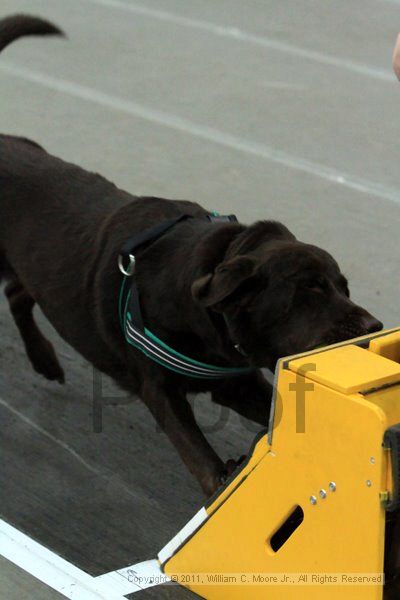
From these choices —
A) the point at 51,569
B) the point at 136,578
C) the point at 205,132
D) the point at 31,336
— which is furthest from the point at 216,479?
the point at 205,132

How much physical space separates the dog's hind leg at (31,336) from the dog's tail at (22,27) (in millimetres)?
1087

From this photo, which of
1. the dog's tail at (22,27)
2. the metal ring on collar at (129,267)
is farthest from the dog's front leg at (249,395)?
the dog's tail at (22,27)

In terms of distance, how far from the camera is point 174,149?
737 cm

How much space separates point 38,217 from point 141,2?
6.95m

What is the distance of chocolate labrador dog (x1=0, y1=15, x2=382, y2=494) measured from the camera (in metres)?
3.23

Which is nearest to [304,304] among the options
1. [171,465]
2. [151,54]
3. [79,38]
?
[171,465]

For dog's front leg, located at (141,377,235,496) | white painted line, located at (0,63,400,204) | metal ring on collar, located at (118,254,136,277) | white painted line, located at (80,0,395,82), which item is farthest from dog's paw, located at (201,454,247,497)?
white painted line, located at (80,0,395,82)

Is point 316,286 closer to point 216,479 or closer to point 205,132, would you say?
point 216,479

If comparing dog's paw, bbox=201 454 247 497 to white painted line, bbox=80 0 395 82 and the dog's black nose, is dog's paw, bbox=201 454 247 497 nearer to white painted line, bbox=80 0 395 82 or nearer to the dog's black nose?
the dog's black nose

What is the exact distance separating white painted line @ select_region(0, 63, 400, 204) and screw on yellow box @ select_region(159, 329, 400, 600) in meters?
3.90

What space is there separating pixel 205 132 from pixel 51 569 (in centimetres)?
471

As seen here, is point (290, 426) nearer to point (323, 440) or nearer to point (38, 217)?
point (323, 440)

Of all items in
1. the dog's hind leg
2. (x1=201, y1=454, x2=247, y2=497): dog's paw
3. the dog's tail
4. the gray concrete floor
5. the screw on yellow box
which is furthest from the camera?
the dog's hind leg

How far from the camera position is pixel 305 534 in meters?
2.83
